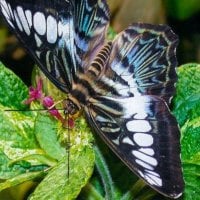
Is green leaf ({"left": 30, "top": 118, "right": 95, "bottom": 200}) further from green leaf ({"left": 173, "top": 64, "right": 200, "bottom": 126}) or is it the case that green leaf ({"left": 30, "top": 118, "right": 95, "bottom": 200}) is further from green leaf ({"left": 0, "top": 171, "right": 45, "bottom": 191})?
green leaf ({"left": 173, "top": 64, "right": 200, "bottom": 126})

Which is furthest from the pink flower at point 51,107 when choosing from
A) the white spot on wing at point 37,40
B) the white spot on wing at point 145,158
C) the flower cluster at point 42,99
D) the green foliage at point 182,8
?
the green foliage at point 182,8

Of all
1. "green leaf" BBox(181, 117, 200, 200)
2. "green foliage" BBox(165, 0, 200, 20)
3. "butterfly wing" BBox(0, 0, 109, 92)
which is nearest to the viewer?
"green leaf" BBox(181, 117, 200, 200)

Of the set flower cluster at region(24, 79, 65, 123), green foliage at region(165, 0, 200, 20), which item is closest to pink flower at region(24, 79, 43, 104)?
flower cluster at region(24, 79, 65, 123)

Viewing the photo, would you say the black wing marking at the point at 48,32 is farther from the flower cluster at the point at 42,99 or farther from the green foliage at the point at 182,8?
the green foliage at the point at 182,8

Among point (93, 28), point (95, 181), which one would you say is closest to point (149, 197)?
point (95, 181)

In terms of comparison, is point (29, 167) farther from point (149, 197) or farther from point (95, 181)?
point (149, 197)

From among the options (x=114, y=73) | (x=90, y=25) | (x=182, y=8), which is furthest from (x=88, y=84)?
(x=182, y=8)

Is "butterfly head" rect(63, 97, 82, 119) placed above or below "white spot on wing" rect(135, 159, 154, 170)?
above
